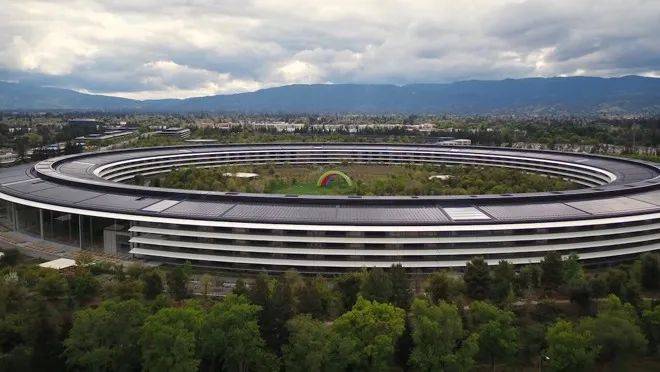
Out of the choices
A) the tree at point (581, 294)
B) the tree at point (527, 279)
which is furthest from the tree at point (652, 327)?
the tree at point (527, 279)

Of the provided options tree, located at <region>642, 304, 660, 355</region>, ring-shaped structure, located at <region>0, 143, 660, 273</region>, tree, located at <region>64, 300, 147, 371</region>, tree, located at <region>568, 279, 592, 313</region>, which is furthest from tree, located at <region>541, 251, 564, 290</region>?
tree, located at <region>64, 300, 147, 371</region>

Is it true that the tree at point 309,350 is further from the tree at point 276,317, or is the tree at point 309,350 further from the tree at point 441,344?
the tree at point 441,344

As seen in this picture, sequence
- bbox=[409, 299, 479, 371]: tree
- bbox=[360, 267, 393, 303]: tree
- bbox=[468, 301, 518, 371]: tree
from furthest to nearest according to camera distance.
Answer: bbox=[360, 267, 393, 303]: tree → bbox=[468, 301, 518, 371]: tree → bbox=[409, 299, 479, 371]: tree

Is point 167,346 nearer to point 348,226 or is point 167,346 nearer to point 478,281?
point 348,226

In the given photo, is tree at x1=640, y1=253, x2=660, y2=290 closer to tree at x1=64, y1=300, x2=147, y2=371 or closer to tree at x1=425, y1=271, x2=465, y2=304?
tree at x1=425, y1=271, x2=465, y2=304

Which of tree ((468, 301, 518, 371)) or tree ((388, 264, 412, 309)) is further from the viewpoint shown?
tree ((388, 264, 412, 309))

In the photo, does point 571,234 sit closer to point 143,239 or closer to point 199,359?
point 199,359

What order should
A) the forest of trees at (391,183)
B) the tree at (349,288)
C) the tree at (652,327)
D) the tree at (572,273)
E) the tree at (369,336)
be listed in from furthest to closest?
the forest of trees at (391,183) → the tree at (572,273) → the tree at (349,288) → the tree at (652,327) → the tree at (369,336)
